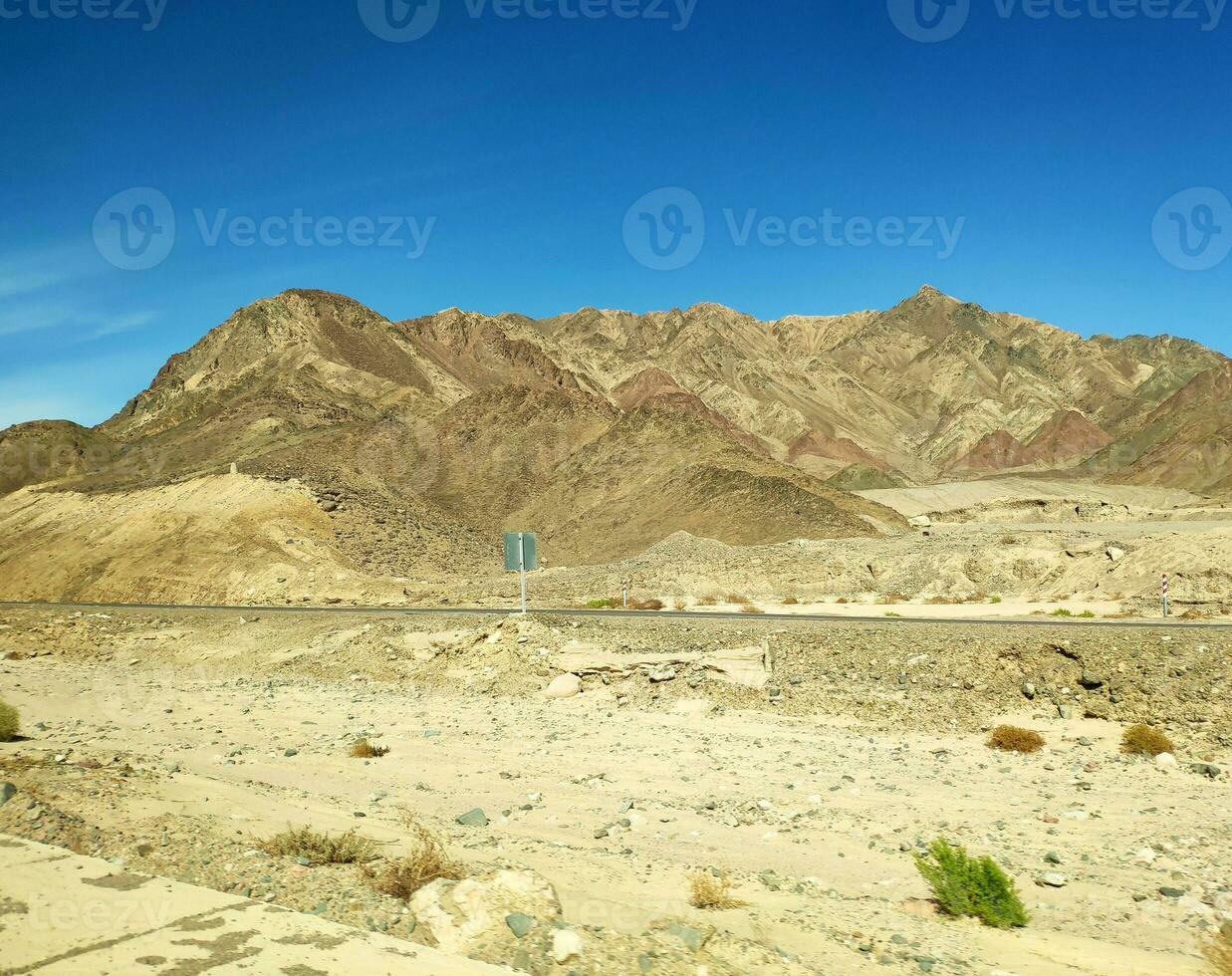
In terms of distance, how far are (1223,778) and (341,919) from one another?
1131 centimetres

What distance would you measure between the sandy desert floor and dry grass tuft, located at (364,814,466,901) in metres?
0.18

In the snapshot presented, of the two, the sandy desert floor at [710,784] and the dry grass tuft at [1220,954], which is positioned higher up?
the sandy desert floor at [710,784]

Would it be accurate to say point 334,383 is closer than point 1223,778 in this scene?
No

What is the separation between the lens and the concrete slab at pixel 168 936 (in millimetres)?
5445

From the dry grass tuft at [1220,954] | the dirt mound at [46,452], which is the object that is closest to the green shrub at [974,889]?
the dry grass tuft at [1220,954]

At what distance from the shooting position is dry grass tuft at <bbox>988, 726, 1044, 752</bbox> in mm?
13242

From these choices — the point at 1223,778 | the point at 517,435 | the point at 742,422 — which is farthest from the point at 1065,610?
the point at 742,422

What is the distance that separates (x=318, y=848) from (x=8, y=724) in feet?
32.4

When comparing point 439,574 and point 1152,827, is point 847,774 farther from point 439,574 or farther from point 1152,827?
point 439,574

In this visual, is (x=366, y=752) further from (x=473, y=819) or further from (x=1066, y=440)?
(x=1066, y=440)

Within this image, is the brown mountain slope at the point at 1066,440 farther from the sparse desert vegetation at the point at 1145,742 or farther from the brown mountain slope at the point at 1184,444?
the sparse desert vegetation at the point at 1145,742

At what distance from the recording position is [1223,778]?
38.0 ft

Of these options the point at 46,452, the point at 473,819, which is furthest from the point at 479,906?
the point at 46,452

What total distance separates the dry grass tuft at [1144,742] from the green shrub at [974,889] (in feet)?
19.4
